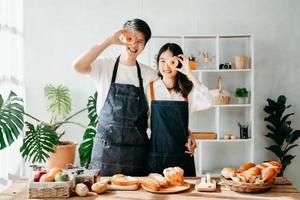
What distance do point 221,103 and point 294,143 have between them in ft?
4.20

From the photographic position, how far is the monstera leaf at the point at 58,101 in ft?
18.3

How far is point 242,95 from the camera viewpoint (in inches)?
223

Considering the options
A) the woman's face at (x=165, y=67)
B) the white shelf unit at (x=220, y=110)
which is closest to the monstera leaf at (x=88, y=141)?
the white shelf unit at (x=220, y=110)

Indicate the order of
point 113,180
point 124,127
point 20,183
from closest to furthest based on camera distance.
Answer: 1. point 113,180
2. point 20,183
3. point 124,127

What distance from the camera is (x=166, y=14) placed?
234 inches

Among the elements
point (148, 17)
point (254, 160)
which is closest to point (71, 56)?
point (148, 17)

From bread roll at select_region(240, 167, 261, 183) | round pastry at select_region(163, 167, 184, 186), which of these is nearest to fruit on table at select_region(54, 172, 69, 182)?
round pastry at select_region(163, 167, 184, 186)

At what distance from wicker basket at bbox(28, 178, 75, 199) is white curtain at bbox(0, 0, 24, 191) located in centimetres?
266

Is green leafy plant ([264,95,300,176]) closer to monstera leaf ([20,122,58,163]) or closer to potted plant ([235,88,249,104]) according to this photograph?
potted plant ([235,88,249,104])

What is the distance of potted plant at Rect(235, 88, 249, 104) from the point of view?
566 cm

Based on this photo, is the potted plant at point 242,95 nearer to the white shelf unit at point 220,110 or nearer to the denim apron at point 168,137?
the white shelf unit at point 220,110

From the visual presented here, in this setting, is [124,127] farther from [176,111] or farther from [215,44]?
[215,44]

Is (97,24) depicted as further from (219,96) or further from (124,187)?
(124,187)

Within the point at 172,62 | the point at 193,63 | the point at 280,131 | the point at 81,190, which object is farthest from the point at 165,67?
the point at 280,131
